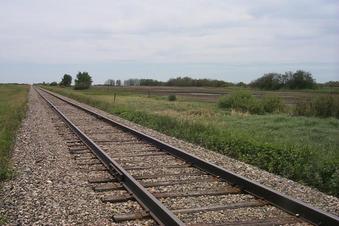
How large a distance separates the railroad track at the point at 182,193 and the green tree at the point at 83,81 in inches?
4260

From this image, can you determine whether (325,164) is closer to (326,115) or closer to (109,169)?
(109,169)

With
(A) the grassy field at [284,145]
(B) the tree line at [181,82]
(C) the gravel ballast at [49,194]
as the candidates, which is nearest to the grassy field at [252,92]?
(A) the grassy field at [284,145]

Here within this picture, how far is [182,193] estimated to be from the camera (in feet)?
23.7

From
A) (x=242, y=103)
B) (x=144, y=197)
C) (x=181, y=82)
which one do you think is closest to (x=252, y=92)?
(x=242, y=103)

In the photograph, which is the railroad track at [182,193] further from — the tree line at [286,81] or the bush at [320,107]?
the tree line at [286,81]

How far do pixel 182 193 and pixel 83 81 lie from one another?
115 meters

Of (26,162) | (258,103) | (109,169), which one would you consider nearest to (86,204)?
(109,169)

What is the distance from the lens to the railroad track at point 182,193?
232 inches

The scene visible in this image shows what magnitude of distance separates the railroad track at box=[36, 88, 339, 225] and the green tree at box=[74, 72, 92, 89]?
355 ft

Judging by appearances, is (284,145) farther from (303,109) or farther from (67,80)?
(67,80)

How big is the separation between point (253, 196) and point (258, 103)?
2290 centimetres

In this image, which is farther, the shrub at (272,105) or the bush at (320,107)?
the shrub at (272,105)

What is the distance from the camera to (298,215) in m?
6.00

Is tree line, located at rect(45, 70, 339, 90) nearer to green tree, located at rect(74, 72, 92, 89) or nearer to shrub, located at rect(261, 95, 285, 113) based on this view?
green tree, located at rect(74, 72, 92, 89)
